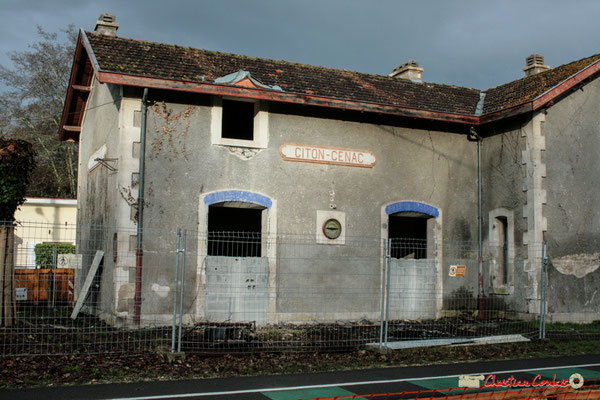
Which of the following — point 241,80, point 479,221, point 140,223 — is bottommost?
point 140,223

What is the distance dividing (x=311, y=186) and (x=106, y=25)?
6251 mm

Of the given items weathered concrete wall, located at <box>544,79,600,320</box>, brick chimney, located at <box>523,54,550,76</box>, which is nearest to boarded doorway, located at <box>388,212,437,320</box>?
weathered concrete wall, located at <box>544,79,600,320</box>

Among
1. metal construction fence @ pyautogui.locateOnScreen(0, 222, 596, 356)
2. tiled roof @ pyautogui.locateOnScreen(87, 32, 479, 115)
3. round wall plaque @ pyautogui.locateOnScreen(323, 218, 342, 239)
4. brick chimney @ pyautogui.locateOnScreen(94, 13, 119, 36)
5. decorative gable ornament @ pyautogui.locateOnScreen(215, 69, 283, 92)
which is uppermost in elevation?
brick chimney @ pyautogui.locateOnScreen(94, 13, 119, 36)

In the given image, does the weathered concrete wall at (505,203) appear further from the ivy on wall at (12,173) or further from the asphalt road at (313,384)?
the ivy on wall at (12,173)

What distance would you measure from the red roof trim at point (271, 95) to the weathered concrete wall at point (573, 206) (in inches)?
82.9

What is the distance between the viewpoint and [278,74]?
15070 millimetres

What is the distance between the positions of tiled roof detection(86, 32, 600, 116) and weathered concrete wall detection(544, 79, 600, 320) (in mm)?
961

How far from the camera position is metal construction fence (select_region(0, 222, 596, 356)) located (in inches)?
425

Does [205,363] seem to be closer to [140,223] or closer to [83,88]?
[140,223]

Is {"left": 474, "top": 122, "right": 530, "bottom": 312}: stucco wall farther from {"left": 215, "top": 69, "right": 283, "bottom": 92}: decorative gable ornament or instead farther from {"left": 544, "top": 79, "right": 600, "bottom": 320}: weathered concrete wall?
{"left": 215, "top": 69, "right": 283, "bottom": 92}: decorative gable ornament

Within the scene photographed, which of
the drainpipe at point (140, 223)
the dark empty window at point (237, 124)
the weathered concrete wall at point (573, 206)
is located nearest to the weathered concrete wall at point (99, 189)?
the drainpipe at point (140, 223)

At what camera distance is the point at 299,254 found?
14.0 meters

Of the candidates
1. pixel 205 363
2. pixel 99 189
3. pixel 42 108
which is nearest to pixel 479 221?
pixel 205 363

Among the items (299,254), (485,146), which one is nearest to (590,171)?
(485,146)
